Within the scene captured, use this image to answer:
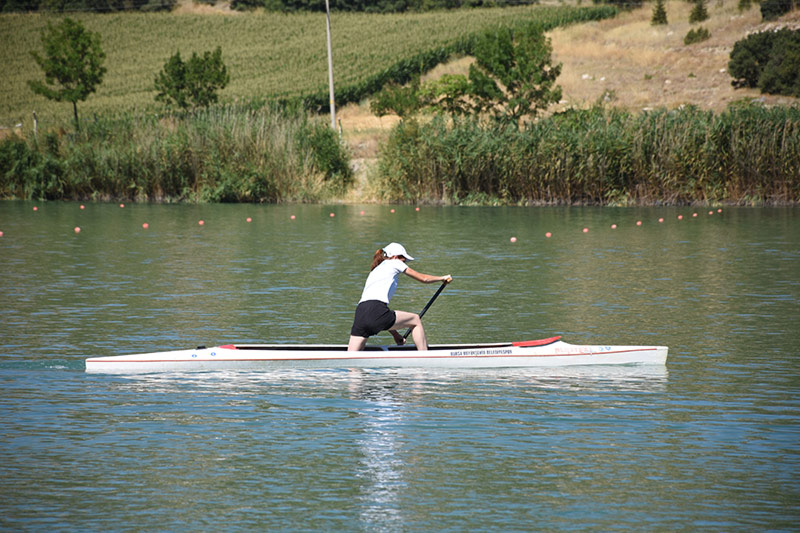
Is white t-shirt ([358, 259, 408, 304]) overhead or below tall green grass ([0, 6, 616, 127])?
below

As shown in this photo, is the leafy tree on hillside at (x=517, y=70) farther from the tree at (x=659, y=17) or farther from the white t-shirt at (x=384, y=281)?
the tree at (x=659, y=17)

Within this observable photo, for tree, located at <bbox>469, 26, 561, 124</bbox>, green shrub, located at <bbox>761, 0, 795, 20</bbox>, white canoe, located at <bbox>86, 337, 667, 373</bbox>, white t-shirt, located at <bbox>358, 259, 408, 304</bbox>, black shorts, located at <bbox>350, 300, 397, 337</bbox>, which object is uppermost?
green shrub, located at <bbox>761, 0, 795, 20</bbox>

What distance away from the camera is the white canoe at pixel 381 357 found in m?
13.2

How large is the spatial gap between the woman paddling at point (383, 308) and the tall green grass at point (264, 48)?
66.8 meters

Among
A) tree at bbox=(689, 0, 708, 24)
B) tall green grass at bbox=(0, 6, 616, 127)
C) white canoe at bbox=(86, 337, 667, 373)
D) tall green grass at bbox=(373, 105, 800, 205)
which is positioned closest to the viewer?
white canoe at bbox=(86, 337, 667, 373)

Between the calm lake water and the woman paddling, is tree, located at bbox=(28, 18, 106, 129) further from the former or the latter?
the woman paddling

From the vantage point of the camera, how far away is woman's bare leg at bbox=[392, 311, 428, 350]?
13.5 meters

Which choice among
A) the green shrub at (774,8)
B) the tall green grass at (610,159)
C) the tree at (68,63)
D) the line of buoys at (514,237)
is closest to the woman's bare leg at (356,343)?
the line of buoys at (514,237)

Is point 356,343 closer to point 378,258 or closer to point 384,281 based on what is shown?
point 384,281

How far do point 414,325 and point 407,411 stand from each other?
8.06 ft

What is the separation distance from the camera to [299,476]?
30.1 ft

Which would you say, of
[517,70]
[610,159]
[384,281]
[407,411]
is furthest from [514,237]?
[517,70]

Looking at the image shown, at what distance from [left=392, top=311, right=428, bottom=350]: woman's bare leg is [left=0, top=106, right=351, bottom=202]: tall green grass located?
30224 mm

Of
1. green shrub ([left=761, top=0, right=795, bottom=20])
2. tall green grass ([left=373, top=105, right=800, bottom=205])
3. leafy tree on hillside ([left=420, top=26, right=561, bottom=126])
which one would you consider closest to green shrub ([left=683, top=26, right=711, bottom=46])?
green shrub ([left=761, top=0, right=795, bottom=20])
